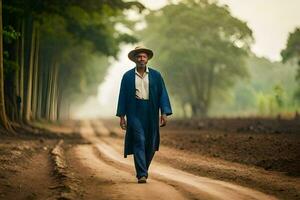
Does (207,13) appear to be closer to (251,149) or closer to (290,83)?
(251,149)

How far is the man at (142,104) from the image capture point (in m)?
9.32

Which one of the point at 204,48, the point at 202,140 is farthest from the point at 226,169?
the point at 204,48

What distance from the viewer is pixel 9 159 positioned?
11914mm

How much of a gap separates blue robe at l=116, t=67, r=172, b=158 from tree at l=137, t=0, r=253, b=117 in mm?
33924

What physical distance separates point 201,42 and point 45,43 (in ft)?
47.8

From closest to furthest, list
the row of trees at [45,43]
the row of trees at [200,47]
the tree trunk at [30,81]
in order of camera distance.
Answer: the row of trees at [45,43] → the tree trunk at [30,81] → the row of trees at [200,47]

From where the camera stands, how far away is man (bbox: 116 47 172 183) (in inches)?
367

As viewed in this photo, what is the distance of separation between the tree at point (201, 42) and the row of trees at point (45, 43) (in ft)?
25.0

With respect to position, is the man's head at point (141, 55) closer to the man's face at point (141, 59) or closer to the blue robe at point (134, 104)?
the man's face at point (141, 59)

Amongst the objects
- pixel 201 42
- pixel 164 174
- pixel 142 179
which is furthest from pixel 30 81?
pixel 201 42

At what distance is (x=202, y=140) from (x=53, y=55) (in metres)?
20.6

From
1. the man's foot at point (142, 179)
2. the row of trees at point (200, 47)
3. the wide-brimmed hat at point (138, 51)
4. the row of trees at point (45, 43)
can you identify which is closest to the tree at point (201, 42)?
the row of trees at point (200, 47)

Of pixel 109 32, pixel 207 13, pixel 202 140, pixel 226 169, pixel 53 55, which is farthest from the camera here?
pixel 207 13

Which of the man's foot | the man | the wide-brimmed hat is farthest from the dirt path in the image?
the wide-brimmed hat
